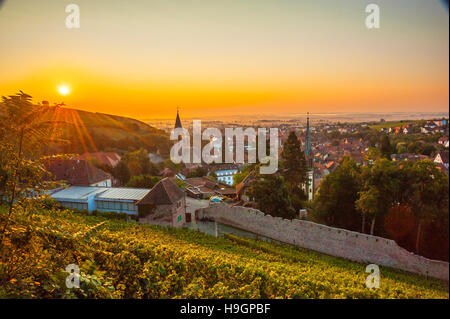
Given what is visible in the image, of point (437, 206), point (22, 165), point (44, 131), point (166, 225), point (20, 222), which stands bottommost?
point (166, 225)

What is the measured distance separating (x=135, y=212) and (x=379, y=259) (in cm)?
873

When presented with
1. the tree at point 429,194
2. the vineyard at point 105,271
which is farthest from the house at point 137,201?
the tree at point 429,194

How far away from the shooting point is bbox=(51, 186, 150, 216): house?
442 inches

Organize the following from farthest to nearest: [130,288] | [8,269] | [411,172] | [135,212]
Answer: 1. [135,212]
2. [411,172]
3. [130,288]
4. [8,269]

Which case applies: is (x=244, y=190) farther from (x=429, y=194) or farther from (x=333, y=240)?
(x=429, y=194)

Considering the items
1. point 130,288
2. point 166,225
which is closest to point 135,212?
point 166,225

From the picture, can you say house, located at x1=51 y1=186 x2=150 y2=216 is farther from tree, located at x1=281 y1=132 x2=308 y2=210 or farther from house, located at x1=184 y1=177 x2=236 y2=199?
tree, located at x1=281 y1=132 x2=308 y2=210

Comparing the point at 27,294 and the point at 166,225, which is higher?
the point at 27,294

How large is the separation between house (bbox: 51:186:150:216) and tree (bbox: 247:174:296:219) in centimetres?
460

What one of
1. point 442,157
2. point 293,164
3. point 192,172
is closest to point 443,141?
point 442,157

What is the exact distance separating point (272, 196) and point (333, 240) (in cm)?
292

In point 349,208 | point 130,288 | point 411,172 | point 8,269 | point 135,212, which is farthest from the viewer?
point 349,208

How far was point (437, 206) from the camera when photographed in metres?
9.33
